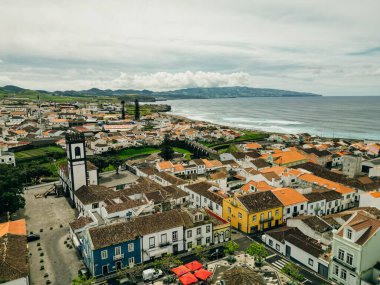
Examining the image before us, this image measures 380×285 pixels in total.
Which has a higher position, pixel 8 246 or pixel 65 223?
pixel 8 246

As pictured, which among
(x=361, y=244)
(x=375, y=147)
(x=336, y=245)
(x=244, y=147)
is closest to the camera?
(x=361, y=244)

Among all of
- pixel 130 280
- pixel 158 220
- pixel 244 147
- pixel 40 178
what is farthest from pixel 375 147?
pixel 40 178

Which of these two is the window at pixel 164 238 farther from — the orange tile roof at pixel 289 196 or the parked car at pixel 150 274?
the orange tile roof at pixel 289 196

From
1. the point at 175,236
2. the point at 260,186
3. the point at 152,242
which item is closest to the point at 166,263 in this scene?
the point at 152,242

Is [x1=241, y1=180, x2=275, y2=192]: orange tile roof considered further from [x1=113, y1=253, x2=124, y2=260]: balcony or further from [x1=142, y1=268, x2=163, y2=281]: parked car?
[x1=113, y1=253, x2=124, y2=260]: balcony

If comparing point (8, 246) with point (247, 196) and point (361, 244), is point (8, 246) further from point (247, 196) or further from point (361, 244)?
point (361, 244)

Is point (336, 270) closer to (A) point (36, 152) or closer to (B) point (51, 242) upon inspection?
(B) point (51, 242)
